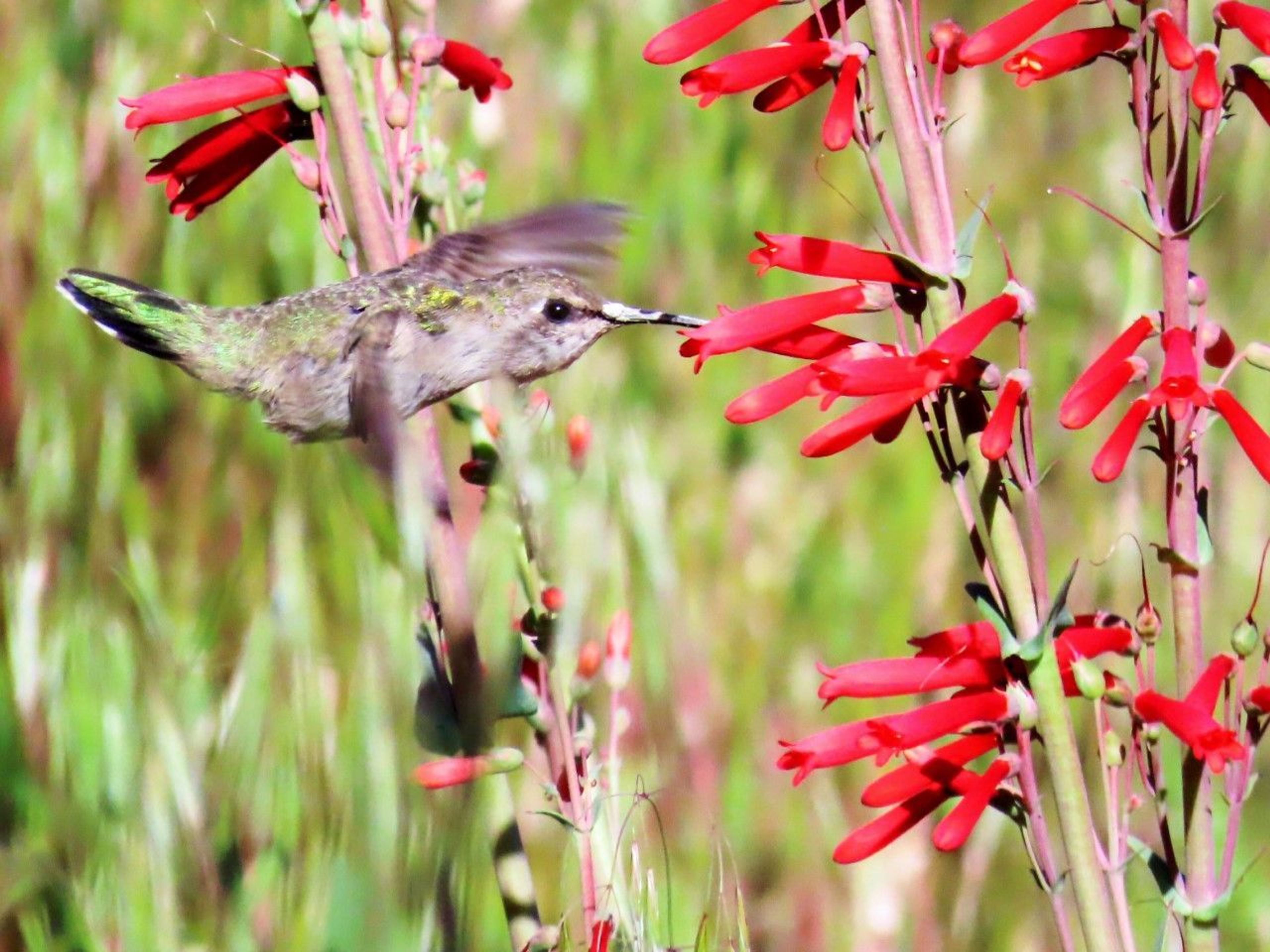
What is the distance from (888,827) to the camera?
137 cm

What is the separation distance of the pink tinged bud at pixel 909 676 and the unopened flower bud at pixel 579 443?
36cm

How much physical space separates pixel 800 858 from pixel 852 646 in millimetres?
378

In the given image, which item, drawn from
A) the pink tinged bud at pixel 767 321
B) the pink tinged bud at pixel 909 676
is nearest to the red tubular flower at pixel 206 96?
the pink tinged bud at pixel 767 321

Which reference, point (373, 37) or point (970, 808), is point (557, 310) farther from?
point (970, 808)

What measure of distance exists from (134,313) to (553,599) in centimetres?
103

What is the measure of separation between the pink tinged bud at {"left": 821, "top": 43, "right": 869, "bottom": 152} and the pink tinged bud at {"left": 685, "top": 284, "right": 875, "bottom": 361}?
0.15 metres

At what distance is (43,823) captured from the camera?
1702mm

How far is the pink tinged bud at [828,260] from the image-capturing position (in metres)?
1.26

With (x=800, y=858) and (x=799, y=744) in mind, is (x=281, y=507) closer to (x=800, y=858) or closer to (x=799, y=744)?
(x=799, y=744)

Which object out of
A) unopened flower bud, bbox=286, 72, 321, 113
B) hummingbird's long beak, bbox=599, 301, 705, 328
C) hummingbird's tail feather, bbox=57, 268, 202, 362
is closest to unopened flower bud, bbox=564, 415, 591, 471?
hummingbird's long beak, bbox=599, 301, 705, 328

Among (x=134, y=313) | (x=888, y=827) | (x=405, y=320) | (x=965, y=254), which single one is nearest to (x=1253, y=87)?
(x=965, y=254)

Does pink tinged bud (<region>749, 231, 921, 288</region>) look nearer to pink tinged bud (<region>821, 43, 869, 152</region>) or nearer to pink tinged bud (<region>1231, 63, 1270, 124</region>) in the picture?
pink tinged bud (<region>821, 43, 869, 152</region>)

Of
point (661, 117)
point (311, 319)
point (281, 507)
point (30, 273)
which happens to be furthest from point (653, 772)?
point (661, 117)

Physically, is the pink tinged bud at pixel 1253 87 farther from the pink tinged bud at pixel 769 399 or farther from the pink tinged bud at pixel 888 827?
the pink tinged bud at pixel 888 827
